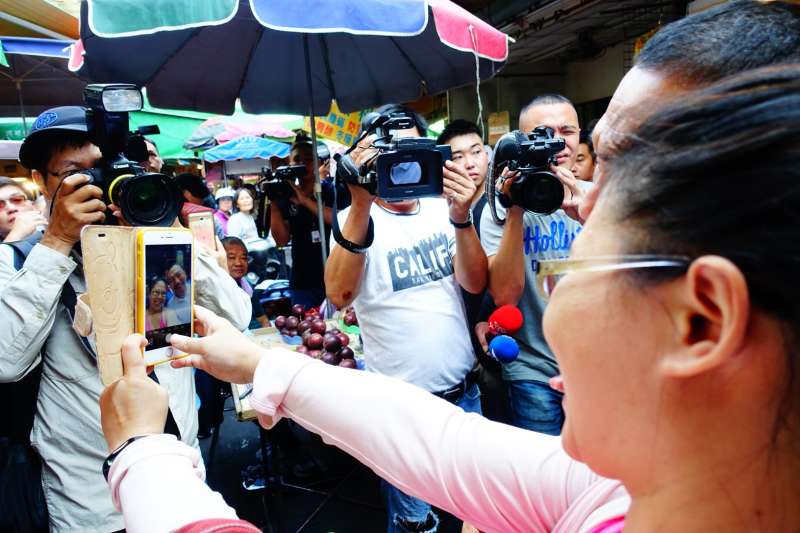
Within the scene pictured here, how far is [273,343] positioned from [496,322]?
139 centimetres

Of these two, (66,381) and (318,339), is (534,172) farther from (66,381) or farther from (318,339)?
(66,381)

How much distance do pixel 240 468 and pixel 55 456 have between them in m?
2.20

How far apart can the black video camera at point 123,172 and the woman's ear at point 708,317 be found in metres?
1.17

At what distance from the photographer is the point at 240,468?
3.50 m

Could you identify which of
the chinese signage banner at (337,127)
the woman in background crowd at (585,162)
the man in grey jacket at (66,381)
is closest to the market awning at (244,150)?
the chinese signage banner at (337,127)

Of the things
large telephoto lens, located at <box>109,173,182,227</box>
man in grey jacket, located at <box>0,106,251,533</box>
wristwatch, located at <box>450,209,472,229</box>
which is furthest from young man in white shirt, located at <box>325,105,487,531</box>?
man in grey jacket, located at <box>0,106,251,533</box>

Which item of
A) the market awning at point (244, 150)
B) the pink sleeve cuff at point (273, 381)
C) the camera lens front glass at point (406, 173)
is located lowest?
the pink sleeve cuff at point (273, 381)

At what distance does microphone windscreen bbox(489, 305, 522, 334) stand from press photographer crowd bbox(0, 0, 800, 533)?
1cm

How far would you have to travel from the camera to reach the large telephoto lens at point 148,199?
4.04ft

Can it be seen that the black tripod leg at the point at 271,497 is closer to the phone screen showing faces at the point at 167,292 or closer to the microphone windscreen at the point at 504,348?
the microphone windscreen at the point at 504,348

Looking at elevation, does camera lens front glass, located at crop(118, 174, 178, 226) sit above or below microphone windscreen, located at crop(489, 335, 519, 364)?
above

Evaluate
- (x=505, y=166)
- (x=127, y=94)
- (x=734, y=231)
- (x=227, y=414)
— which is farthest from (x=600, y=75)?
Result: (x=734, y=231)

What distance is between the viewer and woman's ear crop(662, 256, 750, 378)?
41 cm

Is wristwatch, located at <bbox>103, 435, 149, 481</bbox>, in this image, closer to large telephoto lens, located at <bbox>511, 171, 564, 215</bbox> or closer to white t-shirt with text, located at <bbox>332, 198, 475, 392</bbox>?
white t-shirt with text, located at <bbox>332, 198, 475, 392</bbox>
